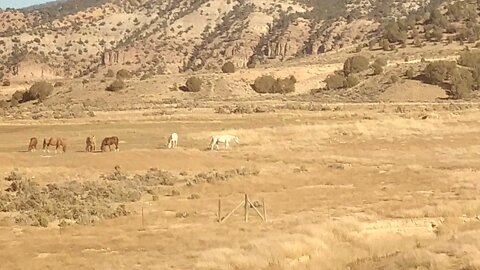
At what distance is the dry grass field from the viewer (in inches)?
736

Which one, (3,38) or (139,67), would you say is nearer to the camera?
(139,67)

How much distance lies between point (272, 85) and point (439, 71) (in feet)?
65.8

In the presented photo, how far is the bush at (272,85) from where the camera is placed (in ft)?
320

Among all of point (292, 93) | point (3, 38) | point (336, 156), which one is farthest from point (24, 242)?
point (3, 38)

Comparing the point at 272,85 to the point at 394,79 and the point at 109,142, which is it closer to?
the point at 394,79

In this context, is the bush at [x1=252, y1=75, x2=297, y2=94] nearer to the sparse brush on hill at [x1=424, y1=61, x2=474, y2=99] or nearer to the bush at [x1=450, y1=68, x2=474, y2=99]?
the sparse brush on hill at [x1=424, y1=61, x2=474, y2=99]

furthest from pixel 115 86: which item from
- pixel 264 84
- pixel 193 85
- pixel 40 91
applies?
pixel 264 84

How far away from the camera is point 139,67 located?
499 ft

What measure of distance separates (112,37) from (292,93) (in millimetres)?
82489

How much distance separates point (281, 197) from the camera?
29.4 meters

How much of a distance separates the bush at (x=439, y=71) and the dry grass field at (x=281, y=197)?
29146mm

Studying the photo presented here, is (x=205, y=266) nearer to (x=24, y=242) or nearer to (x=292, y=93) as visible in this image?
(x=24, y=242)

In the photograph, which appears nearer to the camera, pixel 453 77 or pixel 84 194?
pixel 84 194

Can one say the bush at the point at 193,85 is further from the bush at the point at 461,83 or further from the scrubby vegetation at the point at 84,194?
the scrubby vegetation at the point at 84,194
